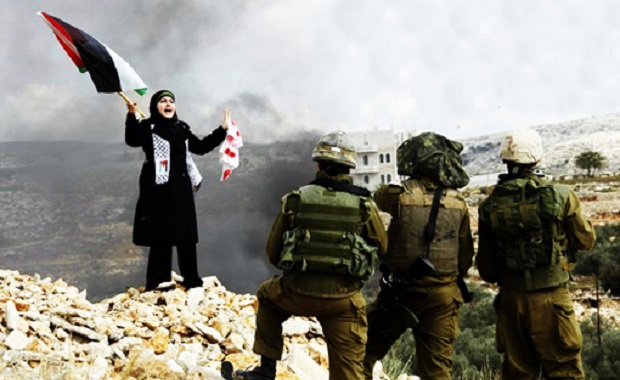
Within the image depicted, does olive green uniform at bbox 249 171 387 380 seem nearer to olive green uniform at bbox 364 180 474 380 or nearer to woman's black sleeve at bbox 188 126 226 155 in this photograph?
olive green uniform at bbox 364 180 474 380

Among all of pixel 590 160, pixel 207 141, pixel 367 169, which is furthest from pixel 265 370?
pixel 590 160

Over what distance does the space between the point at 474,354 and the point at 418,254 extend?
9.53 m

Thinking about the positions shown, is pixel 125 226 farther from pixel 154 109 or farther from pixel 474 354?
pixel 154 109

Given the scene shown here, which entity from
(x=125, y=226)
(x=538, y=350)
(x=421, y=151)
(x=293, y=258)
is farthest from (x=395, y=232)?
(x=125, y=226)

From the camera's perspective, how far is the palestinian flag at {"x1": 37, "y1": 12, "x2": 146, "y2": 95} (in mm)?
6535

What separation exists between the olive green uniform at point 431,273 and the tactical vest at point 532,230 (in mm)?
242

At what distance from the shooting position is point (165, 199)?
6609 millimetres

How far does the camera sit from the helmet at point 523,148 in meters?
4.36

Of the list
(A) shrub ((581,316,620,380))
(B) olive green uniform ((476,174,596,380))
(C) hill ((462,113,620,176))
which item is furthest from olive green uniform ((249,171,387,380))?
(C) hill ((462,113,620,176))

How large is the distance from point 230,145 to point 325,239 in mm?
3426

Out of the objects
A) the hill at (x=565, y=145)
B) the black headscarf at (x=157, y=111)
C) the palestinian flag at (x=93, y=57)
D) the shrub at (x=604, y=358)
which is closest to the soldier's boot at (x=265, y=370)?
the black headscarf at (x=157, y=111)

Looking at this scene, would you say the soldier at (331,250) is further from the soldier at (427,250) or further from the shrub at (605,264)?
the shrub at (605,264)

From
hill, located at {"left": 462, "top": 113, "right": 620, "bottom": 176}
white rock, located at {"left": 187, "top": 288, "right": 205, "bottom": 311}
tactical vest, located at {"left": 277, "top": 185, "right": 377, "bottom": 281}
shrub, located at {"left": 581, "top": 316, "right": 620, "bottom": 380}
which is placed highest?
hill, located at {"left": 462, "top": 113, "right": 620, "bottom": 176}

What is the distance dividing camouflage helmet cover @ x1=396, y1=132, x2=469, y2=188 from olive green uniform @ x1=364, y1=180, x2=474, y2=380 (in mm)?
73
